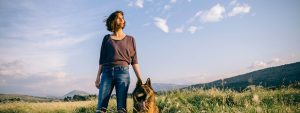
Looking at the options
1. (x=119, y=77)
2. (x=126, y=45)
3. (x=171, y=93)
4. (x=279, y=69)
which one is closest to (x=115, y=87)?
(x=119, y=77)

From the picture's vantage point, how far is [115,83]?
6.20 meters

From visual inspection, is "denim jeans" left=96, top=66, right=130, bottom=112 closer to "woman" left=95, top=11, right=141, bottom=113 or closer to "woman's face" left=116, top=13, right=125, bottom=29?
"woman" left=95, top=11, right=141, bottom=113

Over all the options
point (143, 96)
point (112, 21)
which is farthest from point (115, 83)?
point (112, 21)

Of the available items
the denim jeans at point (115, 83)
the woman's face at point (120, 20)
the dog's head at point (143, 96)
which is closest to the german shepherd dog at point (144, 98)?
the dog's head at point (143, 96)

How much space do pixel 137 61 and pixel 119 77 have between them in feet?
1.92

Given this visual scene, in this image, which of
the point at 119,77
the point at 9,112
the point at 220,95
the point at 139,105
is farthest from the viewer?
the point at 9,112

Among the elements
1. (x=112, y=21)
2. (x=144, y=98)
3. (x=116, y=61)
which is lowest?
(x=144, y=98)

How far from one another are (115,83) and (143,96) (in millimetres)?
1086

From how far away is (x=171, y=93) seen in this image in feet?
38.9

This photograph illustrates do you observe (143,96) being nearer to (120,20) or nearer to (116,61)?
(116,61)

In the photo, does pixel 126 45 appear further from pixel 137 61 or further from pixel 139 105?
pixel 139 105

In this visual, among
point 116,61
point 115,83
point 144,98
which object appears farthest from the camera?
point 115,83

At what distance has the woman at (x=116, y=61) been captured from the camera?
6.07m

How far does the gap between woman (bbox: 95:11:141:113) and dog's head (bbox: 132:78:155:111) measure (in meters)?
0.79
